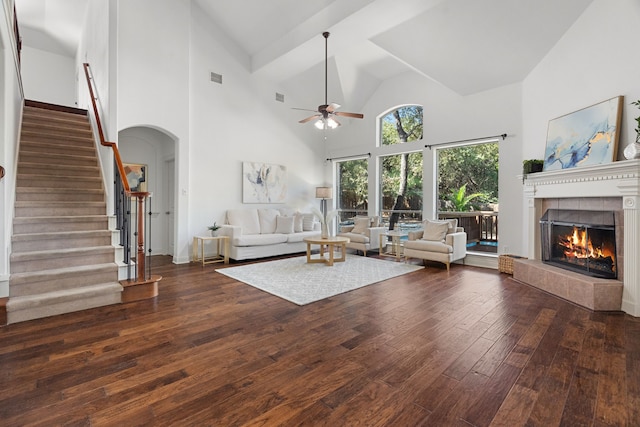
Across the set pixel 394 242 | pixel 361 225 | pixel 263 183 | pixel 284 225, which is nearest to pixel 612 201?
pixel 394 242

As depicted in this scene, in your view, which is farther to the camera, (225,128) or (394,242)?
(394,242)

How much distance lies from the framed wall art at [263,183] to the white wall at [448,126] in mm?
1796

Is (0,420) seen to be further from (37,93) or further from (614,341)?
(37,93)

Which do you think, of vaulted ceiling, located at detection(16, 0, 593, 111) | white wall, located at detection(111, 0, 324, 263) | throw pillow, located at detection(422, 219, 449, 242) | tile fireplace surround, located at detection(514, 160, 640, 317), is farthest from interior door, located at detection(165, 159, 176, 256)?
tile fireplace surround, located at detection(514, 160, 640, 317)

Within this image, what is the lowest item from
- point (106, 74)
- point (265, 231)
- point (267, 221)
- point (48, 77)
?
point (265, 231)

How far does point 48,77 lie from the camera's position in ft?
27.0

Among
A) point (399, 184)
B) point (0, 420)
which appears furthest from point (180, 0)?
point (0, 420)

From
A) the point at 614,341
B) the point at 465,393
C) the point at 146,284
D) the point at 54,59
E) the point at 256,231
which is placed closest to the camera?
the point at 465,393

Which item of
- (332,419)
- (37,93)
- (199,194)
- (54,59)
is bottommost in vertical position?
(332,419)

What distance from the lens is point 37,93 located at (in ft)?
26.3

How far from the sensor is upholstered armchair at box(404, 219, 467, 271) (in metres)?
5.62

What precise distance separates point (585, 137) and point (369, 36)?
355cm

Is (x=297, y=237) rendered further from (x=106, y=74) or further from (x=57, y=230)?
(x=106, y=74)

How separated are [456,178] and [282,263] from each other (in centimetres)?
389
